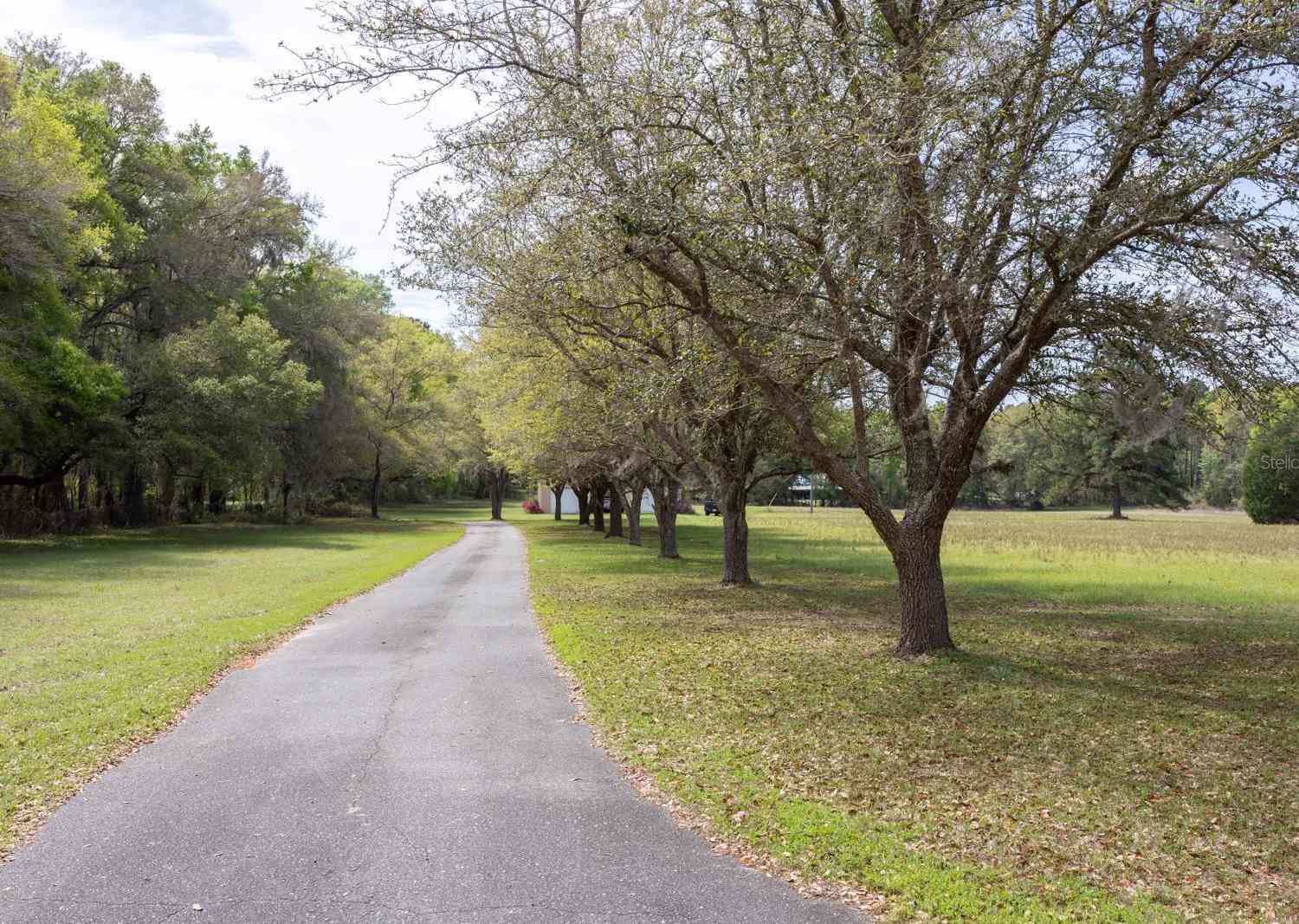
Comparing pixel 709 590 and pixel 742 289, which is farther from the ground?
pixel 742 289

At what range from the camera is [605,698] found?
8.38 meters

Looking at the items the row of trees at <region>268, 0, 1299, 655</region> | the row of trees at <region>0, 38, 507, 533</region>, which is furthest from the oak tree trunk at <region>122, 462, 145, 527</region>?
the row of trees at <region>268, 0, 1299, 655</region>

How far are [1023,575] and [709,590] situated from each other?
8828mm

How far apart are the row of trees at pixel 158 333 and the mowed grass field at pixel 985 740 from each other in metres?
17.6

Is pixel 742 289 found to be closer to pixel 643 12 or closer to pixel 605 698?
pixel 643 12

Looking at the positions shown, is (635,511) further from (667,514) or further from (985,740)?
(985,740)

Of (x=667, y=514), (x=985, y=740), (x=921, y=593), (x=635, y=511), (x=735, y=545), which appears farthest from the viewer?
(x=635, y=511)

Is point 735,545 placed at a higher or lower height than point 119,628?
higher

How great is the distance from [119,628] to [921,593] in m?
10.3

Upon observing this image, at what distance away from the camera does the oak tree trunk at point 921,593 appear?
1030 cm

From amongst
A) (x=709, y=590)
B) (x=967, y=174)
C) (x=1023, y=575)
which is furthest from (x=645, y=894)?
(x=1023, y=575)

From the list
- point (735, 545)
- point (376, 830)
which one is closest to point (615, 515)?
point (735, 545)

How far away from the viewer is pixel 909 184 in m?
8.66

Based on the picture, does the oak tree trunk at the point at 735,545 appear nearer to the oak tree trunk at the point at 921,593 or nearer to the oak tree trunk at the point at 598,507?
the oak tree trunk at the point at 921,593
